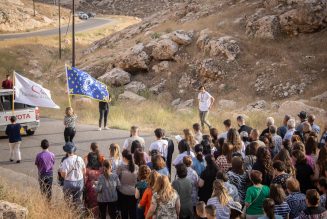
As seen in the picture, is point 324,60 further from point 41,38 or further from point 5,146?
point 41,38

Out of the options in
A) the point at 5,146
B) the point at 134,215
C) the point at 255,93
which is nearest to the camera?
the point at 134,215

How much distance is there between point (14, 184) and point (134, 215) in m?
3.48

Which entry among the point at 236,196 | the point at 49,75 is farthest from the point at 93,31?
the point at 236,196

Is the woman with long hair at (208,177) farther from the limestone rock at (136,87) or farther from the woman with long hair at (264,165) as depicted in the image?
the limestone rock at (136,87)

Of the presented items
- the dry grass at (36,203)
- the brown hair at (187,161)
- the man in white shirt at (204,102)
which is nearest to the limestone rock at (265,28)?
the man in white shirt at (204,102)

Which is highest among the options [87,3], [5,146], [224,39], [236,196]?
[87,3]

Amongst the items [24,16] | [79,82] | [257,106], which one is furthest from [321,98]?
[24,16]

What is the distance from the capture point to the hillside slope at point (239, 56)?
88.3 ft

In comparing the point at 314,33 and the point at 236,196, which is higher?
the point at 314,33

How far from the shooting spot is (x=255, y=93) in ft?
87.7

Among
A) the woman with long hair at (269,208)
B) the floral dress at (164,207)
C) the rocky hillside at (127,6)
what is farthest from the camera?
the rocky hillside at (127,6)

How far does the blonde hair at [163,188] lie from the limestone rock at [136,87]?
22.3 m

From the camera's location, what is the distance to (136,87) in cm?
3020

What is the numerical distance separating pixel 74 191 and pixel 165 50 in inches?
858
